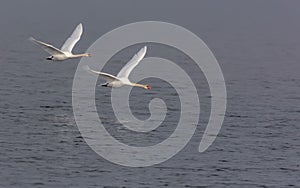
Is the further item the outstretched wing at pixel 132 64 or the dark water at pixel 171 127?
the outstretched wing at pixel 132 64

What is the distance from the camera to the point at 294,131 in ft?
235

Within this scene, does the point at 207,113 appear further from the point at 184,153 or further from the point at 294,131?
the point at 184,153

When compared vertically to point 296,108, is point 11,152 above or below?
below

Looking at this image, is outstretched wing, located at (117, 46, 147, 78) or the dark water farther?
outstretched wing, located at (117, 46, 147, 78)

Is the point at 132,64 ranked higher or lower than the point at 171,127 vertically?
higher

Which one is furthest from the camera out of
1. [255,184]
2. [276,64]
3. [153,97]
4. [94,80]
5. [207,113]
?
[276,64]

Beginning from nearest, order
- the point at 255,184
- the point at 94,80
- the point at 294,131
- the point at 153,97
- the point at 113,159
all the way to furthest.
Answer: the point at 255,184, the point at 113,159, the point at 294,131, the point at 153,97, the point at 94,80

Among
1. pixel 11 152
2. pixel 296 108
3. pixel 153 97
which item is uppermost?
pixel 296 108

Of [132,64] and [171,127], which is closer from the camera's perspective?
[132,64]

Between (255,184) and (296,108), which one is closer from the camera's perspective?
(255,184)

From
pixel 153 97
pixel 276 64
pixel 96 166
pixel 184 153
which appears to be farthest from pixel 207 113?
pixel 276 64

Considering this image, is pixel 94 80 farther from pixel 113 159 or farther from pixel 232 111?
pixel 113 159

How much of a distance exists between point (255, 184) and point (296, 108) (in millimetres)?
24025

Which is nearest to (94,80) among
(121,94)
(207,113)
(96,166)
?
(121,94)
